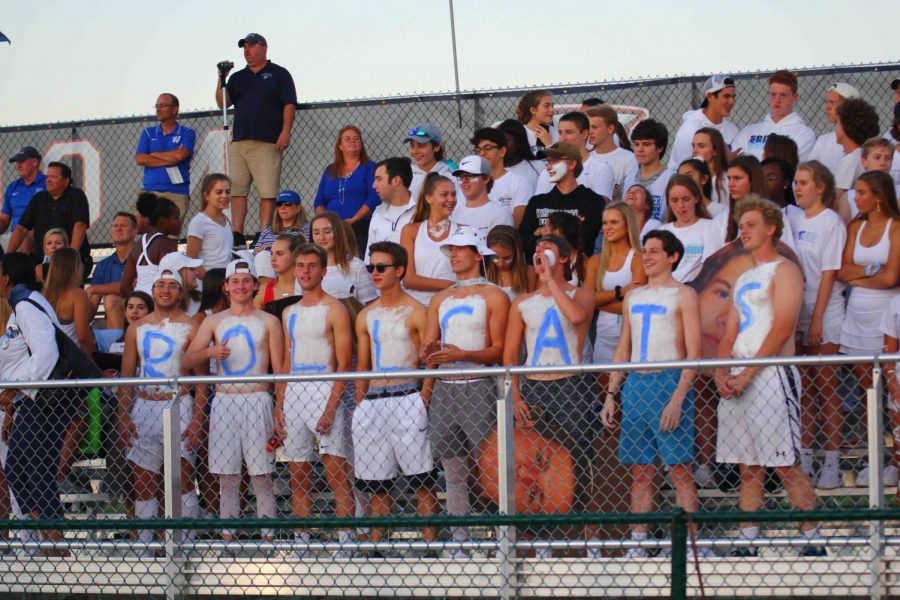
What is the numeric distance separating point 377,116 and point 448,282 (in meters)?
3.27

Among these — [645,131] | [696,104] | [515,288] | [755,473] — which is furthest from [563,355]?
[696,104]

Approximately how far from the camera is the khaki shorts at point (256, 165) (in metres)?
11.3

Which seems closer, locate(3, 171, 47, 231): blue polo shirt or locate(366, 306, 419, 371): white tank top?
locate(366, 306, 419, 371): white tank top

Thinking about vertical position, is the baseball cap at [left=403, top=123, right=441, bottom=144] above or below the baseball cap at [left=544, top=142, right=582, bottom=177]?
above

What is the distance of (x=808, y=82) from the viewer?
34.7 feet

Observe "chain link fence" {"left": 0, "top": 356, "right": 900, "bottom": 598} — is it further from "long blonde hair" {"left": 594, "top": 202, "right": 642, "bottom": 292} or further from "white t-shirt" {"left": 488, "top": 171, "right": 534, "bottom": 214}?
"white t-shirt" {"left": 488, "top": 171, "right": 534, "bottom": 214}

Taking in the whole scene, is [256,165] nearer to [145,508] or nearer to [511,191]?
[511,191]

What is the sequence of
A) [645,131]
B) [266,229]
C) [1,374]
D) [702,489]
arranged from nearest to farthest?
[702,489] → [1,374] → [645,131] → [266,229]

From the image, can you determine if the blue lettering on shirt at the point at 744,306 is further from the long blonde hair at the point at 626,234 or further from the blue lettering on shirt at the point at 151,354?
the blue lettering on shirt at the point at 151,354

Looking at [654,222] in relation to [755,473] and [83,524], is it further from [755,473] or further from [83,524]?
[83,524]

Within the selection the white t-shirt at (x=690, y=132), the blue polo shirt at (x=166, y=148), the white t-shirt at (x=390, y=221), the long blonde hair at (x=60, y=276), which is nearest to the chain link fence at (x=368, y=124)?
the blue polo shirt at (x=166, y=148)

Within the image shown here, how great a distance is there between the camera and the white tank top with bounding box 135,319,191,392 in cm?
806

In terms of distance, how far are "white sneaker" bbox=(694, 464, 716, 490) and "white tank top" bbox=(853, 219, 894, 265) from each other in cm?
168

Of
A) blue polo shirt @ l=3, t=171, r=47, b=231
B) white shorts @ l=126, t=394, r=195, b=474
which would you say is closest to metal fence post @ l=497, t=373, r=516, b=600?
white shorts @ l=126, t=394, r=195, b=474
